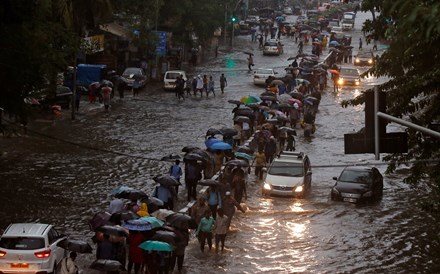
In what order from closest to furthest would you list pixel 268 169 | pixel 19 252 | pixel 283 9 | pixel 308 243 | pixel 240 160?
pixel 19 252 → pixel 308 243 → pixel 240 160 → pixel 268 169 → pixel 283 9

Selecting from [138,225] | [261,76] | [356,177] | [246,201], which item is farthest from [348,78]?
[138,225]

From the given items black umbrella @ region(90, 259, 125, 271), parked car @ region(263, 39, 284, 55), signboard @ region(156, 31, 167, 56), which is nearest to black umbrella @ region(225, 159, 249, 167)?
black umbrella @ region(90, 259, 125, 271)

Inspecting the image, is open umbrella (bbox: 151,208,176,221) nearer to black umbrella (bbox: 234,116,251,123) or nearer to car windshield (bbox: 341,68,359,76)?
black umbrella (bbox: 234,116,251,123)

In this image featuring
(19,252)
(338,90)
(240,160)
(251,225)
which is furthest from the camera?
(338,90)

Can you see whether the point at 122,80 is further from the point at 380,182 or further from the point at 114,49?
the point at 380,182

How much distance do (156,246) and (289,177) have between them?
43.3 feet

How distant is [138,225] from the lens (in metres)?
21.2

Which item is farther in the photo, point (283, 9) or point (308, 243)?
point (283, 9)

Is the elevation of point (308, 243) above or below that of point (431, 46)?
below

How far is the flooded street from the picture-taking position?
24.6m

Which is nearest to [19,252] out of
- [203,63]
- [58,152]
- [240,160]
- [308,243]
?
[308,243]

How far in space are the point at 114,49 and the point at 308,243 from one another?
41.8m

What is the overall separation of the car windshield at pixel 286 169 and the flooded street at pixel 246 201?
0.92 m

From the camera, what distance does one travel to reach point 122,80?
178 ft
